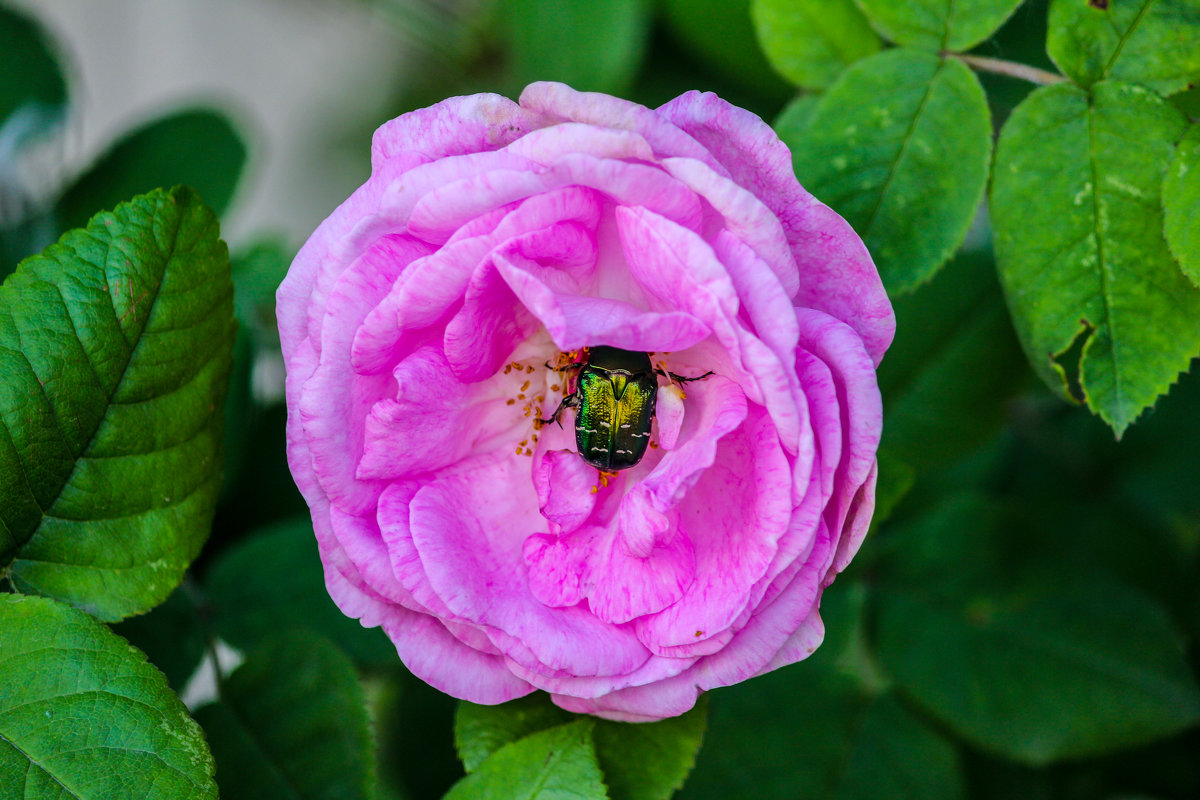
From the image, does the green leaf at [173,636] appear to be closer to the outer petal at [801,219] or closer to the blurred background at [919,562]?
the blurred background at [919,562]

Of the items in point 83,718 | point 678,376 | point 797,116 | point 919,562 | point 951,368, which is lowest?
point 919,562

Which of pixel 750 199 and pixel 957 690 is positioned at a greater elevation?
pixel 750 199

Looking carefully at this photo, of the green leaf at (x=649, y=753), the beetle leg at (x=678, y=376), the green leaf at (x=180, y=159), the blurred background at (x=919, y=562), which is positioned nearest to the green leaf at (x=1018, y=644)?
the blurred background at (x=919, y=562)

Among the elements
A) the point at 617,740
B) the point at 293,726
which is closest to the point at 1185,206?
the point at 617,740

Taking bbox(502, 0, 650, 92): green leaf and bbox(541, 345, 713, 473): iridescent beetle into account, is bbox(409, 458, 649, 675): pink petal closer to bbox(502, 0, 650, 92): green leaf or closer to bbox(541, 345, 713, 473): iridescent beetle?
bbox(541, 345, 713, 473): iridescent beetle

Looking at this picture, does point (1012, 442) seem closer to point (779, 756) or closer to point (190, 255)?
point (779, 756)

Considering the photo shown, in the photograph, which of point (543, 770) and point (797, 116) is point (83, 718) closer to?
point (543, 770)

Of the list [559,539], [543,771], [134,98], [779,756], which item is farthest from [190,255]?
[134,98]
